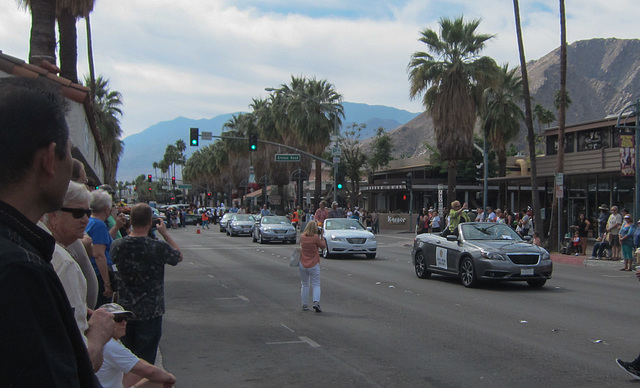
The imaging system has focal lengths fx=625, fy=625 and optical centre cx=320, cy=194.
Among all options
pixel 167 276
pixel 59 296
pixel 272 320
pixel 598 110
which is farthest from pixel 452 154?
pixel 598 110

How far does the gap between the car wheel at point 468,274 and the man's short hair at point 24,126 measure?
13.1m

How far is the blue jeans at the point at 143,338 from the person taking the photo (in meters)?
5.34

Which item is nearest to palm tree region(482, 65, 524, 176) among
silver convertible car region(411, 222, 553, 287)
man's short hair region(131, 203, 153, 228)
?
silver convertible car region(411, 222, 553, 287)

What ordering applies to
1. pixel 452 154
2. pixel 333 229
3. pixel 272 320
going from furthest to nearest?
pixel 452 154
pixel 333 229
pixel 272 320

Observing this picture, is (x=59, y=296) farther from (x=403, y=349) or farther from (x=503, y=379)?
(x=403, y=349)

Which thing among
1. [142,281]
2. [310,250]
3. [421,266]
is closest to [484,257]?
[421,266]

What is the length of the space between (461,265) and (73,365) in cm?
1371

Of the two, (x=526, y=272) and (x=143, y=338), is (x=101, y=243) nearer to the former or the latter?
(x=143, y=338)

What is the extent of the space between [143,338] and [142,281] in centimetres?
49

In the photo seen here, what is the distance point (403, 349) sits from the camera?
8055 millimetres

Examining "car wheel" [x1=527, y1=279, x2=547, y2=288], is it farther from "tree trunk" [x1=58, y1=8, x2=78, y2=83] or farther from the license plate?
"tree trunk" [x1=58, y1=8, x2=78, y2=83]

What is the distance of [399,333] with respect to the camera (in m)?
9.09

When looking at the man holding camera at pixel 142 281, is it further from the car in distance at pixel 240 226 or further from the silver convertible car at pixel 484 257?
the car in distance at pixel 240 226

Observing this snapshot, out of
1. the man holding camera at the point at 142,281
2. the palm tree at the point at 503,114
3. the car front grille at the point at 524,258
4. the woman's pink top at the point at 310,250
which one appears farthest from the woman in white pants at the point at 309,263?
the palm tree at the point at 503,114
